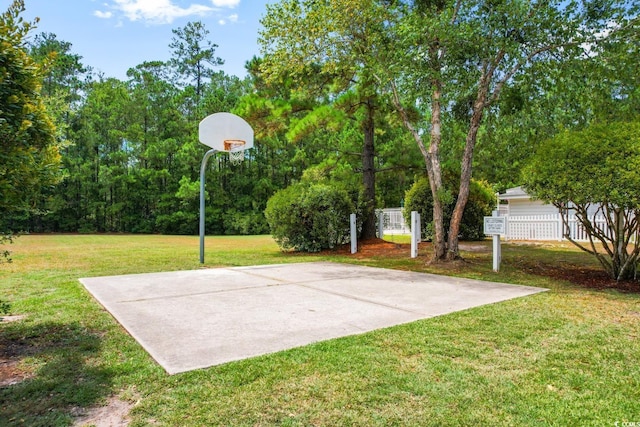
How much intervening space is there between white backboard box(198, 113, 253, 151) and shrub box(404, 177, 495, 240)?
22.1 ft

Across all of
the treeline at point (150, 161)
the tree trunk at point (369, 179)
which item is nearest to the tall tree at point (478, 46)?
the tree trunk at point (369, 179)

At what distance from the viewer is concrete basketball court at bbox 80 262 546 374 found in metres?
3.51

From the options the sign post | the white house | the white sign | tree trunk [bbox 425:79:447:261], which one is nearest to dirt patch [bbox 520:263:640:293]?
the sign post

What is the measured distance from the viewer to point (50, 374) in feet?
9.51

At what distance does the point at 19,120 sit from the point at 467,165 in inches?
308

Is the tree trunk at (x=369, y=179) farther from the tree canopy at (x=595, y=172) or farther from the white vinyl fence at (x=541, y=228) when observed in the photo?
the tree canopy at (x=595, y=172)

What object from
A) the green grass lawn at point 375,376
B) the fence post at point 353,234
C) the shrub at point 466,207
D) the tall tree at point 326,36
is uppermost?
the tall tree at point 326,36

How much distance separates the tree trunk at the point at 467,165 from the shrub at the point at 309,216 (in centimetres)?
417

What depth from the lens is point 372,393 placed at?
8.30 feet

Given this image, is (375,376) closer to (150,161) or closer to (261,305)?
(261,305)

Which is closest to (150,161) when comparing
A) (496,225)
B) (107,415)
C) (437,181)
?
(437,181)

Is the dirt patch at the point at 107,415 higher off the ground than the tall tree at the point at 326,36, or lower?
lower

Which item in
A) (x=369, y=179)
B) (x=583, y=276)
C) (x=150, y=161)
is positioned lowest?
(x=583, y=276)

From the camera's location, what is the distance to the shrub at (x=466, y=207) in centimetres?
1461
